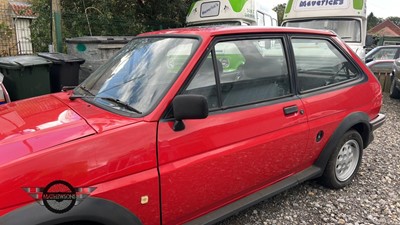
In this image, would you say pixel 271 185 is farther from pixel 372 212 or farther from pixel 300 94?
pixel 372 212

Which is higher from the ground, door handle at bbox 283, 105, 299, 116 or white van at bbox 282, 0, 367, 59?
white van at bbox 282, 0, 367, 59

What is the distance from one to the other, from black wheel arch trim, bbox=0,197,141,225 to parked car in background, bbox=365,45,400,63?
11.7 metres

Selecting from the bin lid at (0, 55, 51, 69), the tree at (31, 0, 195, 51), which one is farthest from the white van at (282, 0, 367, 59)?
the bin lid at (0, 55, 51, 69)

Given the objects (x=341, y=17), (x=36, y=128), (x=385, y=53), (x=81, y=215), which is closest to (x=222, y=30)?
(x=36, y=128)

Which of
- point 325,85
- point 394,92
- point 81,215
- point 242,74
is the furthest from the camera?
point 394,92

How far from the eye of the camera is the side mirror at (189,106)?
2.06 meters

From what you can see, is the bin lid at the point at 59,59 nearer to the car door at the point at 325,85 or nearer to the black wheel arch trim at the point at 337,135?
the car door at the point at 325,85

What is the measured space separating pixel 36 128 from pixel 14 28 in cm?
1114

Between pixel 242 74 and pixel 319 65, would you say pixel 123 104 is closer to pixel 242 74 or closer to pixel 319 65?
pixel 242 74

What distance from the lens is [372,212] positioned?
10.7 ft

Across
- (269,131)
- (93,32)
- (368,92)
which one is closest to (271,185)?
(269,131)

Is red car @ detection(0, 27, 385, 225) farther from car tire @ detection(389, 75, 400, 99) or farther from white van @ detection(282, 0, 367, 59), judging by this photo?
white van @ detection(282, 0, 367, 59)

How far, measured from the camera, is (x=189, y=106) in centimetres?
206

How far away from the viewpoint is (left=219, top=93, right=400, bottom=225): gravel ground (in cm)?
311
